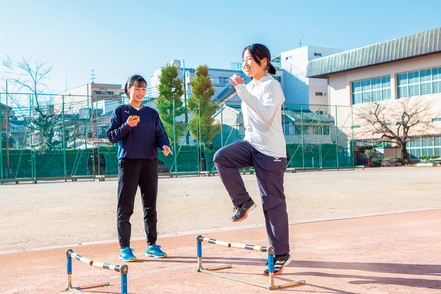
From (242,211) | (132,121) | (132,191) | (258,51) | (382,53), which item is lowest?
(242,211)

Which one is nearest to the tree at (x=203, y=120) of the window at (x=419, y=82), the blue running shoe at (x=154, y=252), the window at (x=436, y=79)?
the window at (x=419, y=82)

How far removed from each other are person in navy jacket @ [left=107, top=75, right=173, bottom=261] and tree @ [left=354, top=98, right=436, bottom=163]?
1342 inches

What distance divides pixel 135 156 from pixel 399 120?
36.0m

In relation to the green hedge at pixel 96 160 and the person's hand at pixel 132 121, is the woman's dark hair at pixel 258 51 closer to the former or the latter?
the person's hand at pixel 132 121

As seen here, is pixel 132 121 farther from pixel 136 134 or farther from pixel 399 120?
pixel 399 120

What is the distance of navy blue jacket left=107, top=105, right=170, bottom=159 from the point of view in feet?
14.7

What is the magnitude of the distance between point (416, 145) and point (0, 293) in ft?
131

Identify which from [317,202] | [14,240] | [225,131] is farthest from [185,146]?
[14,240]

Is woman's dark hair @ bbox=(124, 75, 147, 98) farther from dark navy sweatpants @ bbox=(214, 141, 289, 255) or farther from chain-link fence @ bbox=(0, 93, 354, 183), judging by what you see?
chain-link fence @ bbox=(0, 93, 354, 183)

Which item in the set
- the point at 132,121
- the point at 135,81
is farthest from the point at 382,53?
the point at 132,121

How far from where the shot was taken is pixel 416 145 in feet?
127

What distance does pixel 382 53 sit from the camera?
129 ft

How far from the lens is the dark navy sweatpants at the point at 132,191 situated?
4.44 metres

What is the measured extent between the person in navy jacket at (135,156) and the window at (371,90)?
126 ft
